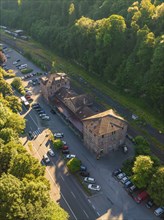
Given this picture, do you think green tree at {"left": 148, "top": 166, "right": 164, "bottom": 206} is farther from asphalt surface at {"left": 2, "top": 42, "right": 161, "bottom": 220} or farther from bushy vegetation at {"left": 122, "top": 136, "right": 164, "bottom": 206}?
asphalt surface at {"left": 2, "top": 42, "right": 161, "bottom": 220}

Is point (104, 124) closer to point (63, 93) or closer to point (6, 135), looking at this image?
point (6, 135)

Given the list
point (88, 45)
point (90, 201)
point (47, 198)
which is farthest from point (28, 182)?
point (88, 45)

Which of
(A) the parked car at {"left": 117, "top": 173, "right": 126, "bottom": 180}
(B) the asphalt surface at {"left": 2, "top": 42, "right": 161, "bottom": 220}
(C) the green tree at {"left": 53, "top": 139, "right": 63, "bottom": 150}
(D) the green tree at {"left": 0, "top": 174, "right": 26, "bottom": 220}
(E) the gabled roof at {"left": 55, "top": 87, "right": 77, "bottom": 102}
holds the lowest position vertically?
(B) the asphalt surface at {"left": 2, "top": 42, "right": 161, "bottom": 220}

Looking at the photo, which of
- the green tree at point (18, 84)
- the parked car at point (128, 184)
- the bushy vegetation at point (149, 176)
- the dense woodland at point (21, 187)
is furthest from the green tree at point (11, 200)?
the green tree at point (18, 84)

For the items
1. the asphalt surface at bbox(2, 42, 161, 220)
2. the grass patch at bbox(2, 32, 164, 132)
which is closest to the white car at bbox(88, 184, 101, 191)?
the asphalt surface at bbox(2, 42, 161, 220)

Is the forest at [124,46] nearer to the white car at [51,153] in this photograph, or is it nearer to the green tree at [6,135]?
the white car at [51,153]

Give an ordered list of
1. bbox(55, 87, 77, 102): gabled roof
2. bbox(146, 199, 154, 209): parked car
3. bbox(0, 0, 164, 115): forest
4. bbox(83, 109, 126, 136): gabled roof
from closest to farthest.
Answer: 1. bbox(146, 199, 154, 209): parked car
2. bbox(83, 109, 126, 136): gabled roof
3. bbox(0, 0, 164, 115): forest
4. bbox(55, 87, 77, 102): gabled roof

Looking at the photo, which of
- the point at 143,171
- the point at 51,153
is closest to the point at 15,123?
the point at 51,153
